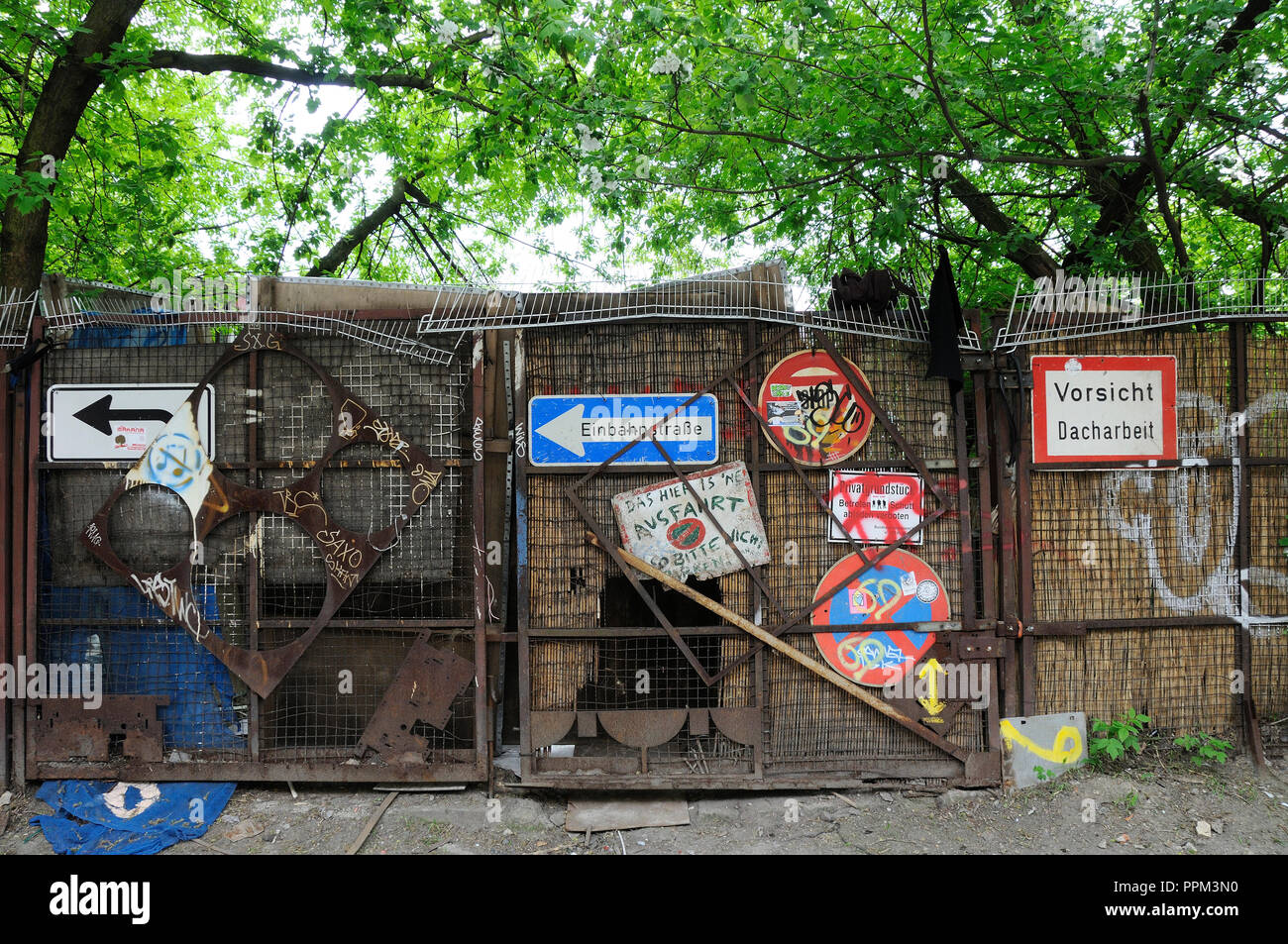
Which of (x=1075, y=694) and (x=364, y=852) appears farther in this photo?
(x=1075, y=694)

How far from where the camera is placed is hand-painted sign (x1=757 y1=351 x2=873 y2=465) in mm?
4855

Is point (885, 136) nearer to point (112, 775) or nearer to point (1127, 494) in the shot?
point (1127, 494)

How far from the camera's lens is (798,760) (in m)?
4.82

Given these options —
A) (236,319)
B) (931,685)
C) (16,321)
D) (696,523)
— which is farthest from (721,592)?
(16,321)

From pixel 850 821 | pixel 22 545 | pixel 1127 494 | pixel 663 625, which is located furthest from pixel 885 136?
pixel 22 545

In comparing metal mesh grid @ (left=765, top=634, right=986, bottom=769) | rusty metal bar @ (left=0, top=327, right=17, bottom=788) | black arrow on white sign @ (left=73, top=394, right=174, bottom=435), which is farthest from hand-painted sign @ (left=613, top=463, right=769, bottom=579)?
rusty metal bar @ (left=0, top=327, right=17, bottom=788)

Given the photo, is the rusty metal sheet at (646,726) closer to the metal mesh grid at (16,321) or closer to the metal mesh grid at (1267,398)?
the metal mesh grid at (1267,398)

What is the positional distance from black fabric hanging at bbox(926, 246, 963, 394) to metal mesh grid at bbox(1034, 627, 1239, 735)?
2.12 metres

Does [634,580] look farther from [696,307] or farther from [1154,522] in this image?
[1154,522]

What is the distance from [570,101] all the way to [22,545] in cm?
532

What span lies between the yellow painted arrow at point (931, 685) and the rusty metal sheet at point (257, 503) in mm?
3706

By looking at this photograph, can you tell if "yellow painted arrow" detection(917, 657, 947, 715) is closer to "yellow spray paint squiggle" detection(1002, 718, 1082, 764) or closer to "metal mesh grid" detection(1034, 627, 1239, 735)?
"yellow spray paint squiggle" detection(1002, 718, 1082, 764)

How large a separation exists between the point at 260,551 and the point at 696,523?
309 cm

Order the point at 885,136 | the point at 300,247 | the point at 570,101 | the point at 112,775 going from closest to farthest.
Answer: the point at 112,775 < the point at 885,136 < the point at 570,101 < the point at 300,247
